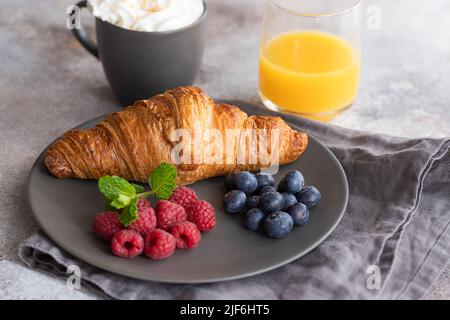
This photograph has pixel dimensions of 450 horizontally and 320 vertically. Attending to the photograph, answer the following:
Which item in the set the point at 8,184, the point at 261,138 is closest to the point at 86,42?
the point at 8,184

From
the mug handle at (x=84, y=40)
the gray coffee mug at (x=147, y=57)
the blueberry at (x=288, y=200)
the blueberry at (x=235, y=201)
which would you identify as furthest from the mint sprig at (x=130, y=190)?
the mug handle at (x=84, y=40)

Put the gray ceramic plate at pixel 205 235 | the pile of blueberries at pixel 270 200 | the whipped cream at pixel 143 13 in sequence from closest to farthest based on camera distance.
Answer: the gray ceramic plate at pixel 205 235
the pile of blueberries at pixel 270 200
the whipped cream at pixel 143 13

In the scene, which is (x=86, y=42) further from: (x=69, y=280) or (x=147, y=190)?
(x=69, y=280)

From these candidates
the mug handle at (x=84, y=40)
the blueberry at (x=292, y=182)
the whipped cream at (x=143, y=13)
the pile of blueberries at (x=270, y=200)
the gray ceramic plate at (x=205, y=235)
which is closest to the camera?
the gray ceramic plate at (x=205, y=235)

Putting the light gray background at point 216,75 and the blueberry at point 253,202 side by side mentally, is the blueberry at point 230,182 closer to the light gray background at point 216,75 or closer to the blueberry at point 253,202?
the blueberry at point 253,202

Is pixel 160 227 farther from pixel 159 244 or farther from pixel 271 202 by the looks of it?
pixel 271 202

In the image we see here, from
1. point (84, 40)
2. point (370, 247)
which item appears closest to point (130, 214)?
point (370, 247)

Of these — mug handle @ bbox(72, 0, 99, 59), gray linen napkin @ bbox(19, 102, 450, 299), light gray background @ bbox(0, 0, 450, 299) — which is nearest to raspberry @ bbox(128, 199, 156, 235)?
gray linen napkin @ bbox(19, 102, 450, 299)
